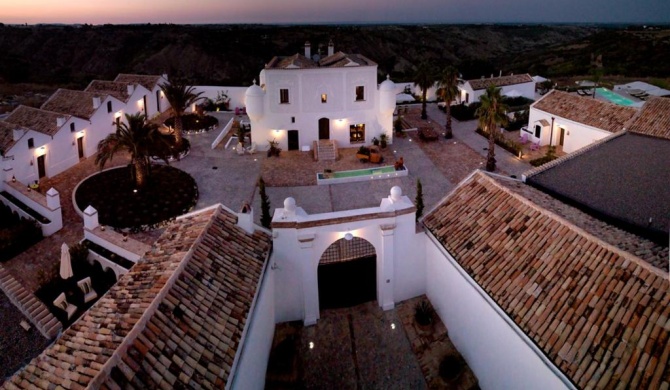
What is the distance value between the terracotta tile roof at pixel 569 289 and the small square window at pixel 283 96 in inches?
Result: 822

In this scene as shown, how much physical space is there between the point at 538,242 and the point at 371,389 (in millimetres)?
Answer: 6161

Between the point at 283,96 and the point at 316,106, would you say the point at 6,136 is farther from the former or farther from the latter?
the point at 316,106

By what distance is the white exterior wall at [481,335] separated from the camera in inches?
421

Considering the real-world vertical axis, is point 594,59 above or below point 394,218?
above

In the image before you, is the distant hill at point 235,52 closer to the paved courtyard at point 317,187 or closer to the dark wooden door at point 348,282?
the paved courtyard at point 317,187

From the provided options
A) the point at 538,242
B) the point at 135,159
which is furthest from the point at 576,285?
the point at 135,159

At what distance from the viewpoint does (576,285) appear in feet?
36.2

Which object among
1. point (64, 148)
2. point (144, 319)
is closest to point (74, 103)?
point (64, 148)

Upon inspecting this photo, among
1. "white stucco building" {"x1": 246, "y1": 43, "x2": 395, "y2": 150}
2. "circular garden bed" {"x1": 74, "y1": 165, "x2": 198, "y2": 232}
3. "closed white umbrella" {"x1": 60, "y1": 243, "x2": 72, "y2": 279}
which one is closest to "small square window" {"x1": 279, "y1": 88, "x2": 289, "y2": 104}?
"white stucco building" {"x1": 246, "y1": 43, "x2": 395, "y2": 150}

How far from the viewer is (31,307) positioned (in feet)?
56.0

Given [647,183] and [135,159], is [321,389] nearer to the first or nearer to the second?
[647,183]

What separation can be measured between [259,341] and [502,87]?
40.2 meters

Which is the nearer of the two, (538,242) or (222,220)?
(538,242)

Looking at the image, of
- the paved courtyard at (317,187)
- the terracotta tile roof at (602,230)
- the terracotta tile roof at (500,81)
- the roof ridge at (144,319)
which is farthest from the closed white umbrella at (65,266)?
the terracotta tile roof at (500,81)
